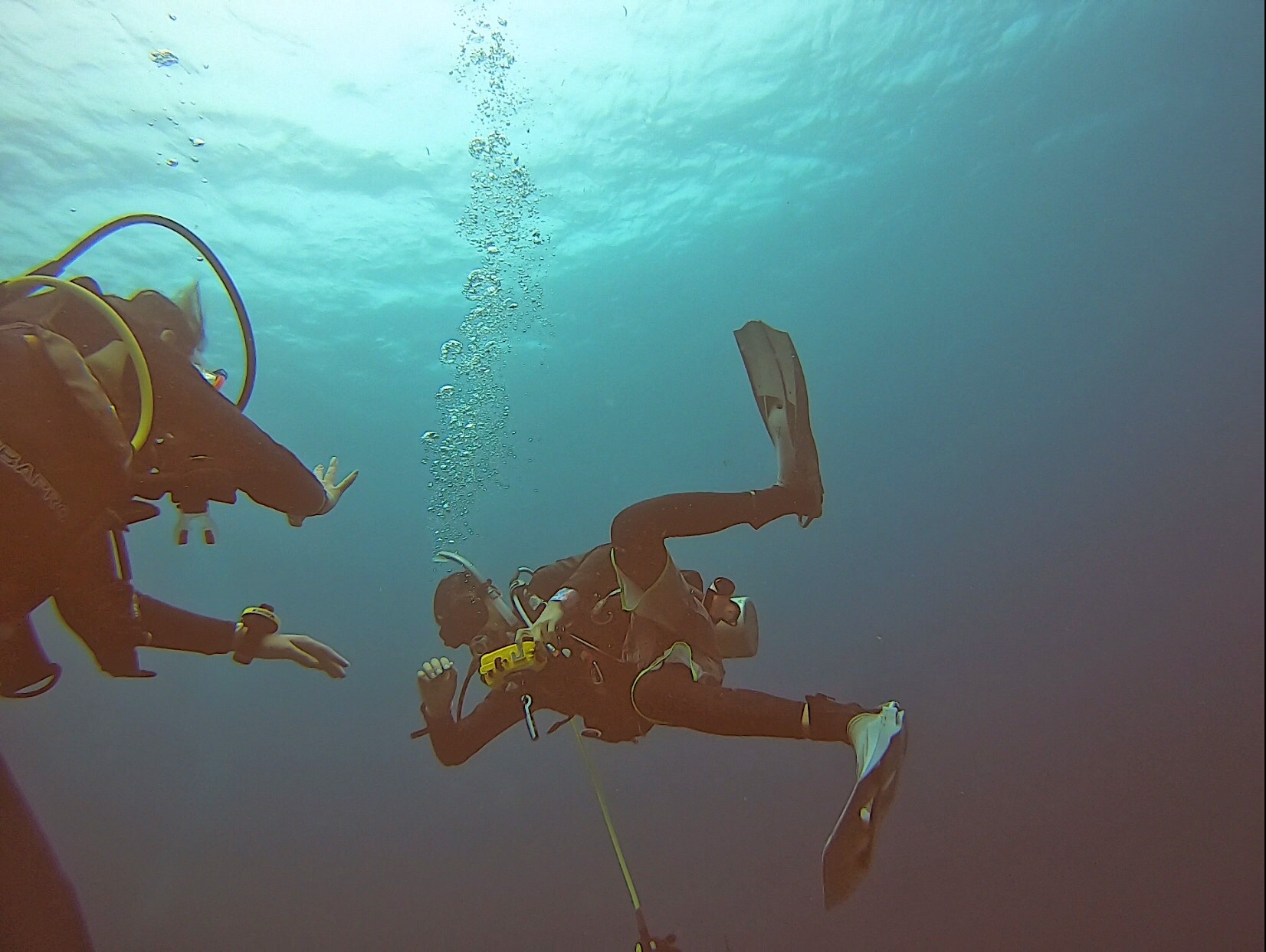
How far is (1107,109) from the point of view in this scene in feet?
56.2

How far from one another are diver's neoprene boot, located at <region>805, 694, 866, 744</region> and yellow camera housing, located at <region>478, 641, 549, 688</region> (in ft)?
5.22

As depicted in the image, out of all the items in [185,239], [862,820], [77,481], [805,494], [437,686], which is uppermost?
[185,239]

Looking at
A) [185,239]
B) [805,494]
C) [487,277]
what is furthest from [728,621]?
[487,277]

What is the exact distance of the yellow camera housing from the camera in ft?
12.1

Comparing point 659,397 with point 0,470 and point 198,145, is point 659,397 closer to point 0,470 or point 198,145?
point 198,145

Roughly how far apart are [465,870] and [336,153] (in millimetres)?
21558

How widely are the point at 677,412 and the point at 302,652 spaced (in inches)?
1162

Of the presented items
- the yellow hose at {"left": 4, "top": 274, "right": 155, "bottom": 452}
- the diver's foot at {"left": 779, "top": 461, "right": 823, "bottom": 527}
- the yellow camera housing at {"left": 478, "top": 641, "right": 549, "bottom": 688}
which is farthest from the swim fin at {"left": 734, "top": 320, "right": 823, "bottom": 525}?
the yellow hose at {"left": 4, "top": 274, "right": 155, "bottom": 452}

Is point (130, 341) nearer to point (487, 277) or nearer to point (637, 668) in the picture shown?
point (637, 668)

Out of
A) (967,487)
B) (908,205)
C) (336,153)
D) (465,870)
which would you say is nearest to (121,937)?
(465,870)

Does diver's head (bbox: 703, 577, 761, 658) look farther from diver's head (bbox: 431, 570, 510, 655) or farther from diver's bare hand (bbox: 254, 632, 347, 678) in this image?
diver's bare hand (bbox: 254, 632, 347, 678)

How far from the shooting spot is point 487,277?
1814 cm

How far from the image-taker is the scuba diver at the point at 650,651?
3609 mm

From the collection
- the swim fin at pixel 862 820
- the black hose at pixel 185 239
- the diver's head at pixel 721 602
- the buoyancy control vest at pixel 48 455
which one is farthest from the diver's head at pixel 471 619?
the swim fin at pixel 862 820
